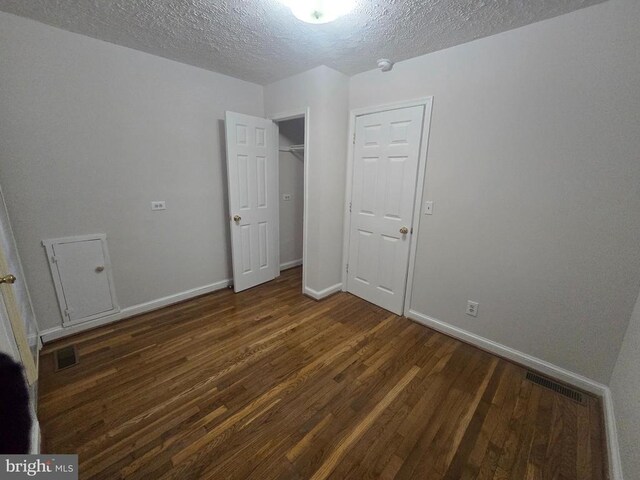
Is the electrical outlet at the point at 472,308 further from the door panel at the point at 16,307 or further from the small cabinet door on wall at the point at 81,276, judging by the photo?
the small cabinet door on wall at the point at 81,276

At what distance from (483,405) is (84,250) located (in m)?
3.21

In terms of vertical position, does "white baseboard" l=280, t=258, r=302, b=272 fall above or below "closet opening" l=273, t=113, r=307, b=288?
below

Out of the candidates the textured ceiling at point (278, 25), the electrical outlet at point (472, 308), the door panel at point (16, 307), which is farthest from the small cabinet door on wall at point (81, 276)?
the electrical outlet at point (472, 308)

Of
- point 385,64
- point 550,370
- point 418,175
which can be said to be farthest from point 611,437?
point 385,64

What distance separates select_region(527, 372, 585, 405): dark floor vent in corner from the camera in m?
1.72

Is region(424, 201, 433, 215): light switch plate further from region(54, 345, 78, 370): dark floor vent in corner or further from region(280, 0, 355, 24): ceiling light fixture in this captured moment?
region(54, 345, 78, 370): dark floor vent in corner

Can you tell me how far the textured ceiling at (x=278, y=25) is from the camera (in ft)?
5.20

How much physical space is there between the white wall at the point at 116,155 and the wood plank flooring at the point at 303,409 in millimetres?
716

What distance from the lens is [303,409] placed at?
161 centimetres

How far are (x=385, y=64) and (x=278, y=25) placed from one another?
99 cm

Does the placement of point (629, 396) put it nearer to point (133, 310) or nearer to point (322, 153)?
point (322, 153)

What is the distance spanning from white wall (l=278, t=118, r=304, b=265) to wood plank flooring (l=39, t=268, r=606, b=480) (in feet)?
5.74

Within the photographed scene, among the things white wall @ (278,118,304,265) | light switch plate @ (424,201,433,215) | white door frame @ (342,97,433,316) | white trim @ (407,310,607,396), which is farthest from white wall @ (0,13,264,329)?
white trim @ (407,310,607,396)

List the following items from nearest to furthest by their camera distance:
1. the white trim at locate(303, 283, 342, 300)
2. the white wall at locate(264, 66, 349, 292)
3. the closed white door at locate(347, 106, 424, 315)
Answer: the closed white door at locate(347, 106, 424, 315), the white wall at locate(264, 66, 349, 292), the white trim at locate(303, 283, 342, 300)
